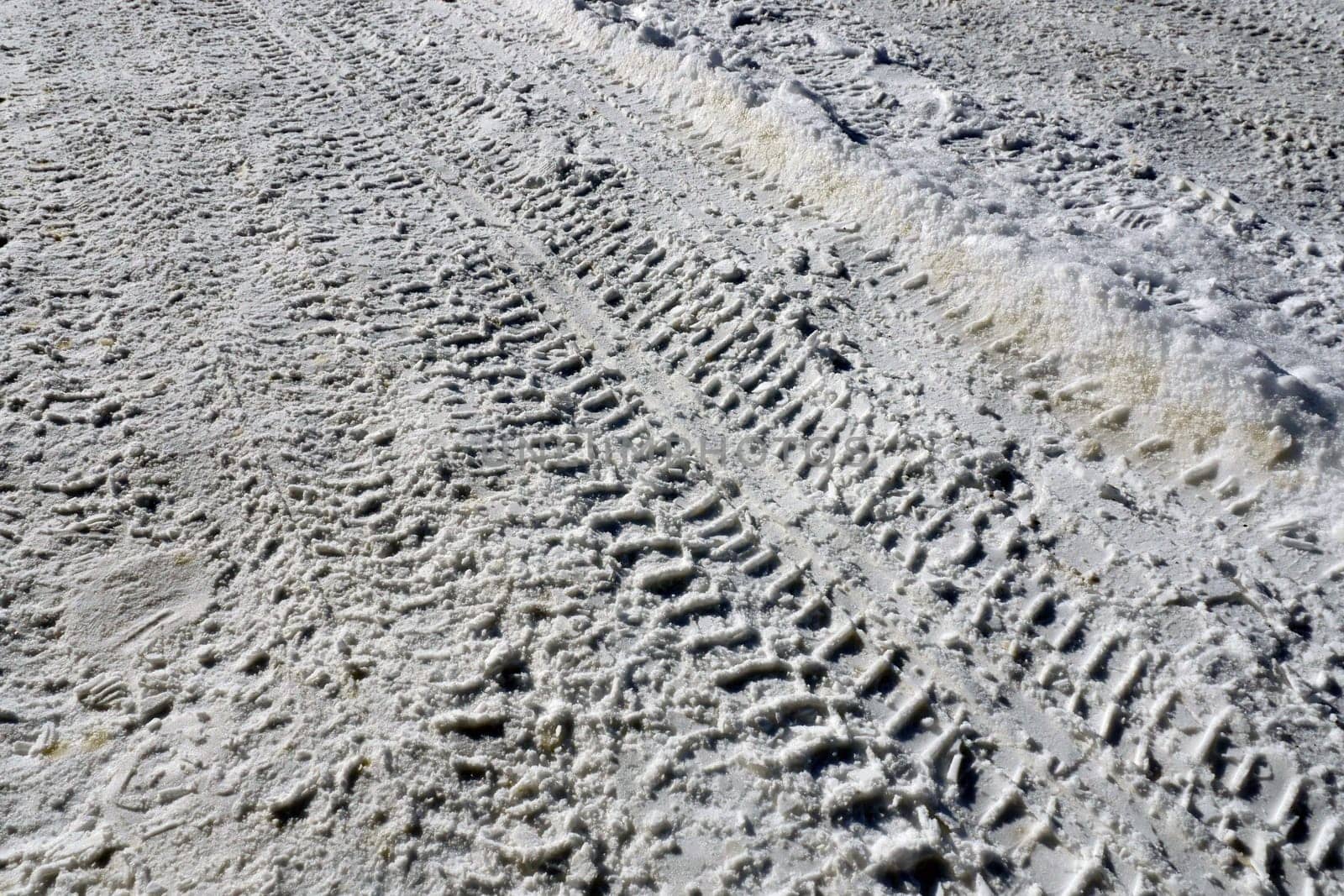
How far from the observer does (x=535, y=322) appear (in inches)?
124

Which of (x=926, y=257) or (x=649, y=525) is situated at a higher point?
(x=926, y=257)

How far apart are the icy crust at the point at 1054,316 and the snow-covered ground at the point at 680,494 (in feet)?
0.05

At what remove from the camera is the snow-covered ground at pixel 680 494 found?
5.95 ft

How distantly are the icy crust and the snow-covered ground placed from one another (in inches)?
0.6

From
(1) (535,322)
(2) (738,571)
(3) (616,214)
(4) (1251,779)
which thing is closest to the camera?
(4) (1251,779)

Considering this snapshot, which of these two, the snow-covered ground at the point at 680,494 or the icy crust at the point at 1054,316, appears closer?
the snow-covered ground at the point at 680,494

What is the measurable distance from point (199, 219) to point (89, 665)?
225 cm

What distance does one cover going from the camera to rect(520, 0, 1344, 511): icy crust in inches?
95.7

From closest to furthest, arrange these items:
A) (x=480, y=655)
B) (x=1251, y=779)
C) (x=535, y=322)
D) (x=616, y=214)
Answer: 1. (x=1251, y=779)
2. (x=480, y=655)
3. (x=535, y=322)
4. (x=616, y=214)

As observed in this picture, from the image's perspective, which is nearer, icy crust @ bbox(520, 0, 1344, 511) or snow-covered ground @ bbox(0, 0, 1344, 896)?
snow-covered ground @ bbox(0, 0, 1344, 896)

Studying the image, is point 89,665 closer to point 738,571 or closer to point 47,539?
point 47,539

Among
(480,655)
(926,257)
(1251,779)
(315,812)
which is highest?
(926,257)

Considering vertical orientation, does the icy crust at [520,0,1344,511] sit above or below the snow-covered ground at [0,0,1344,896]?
above

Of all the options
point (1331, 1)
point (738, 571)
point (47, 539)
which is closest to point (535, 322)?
point (738, 571)
